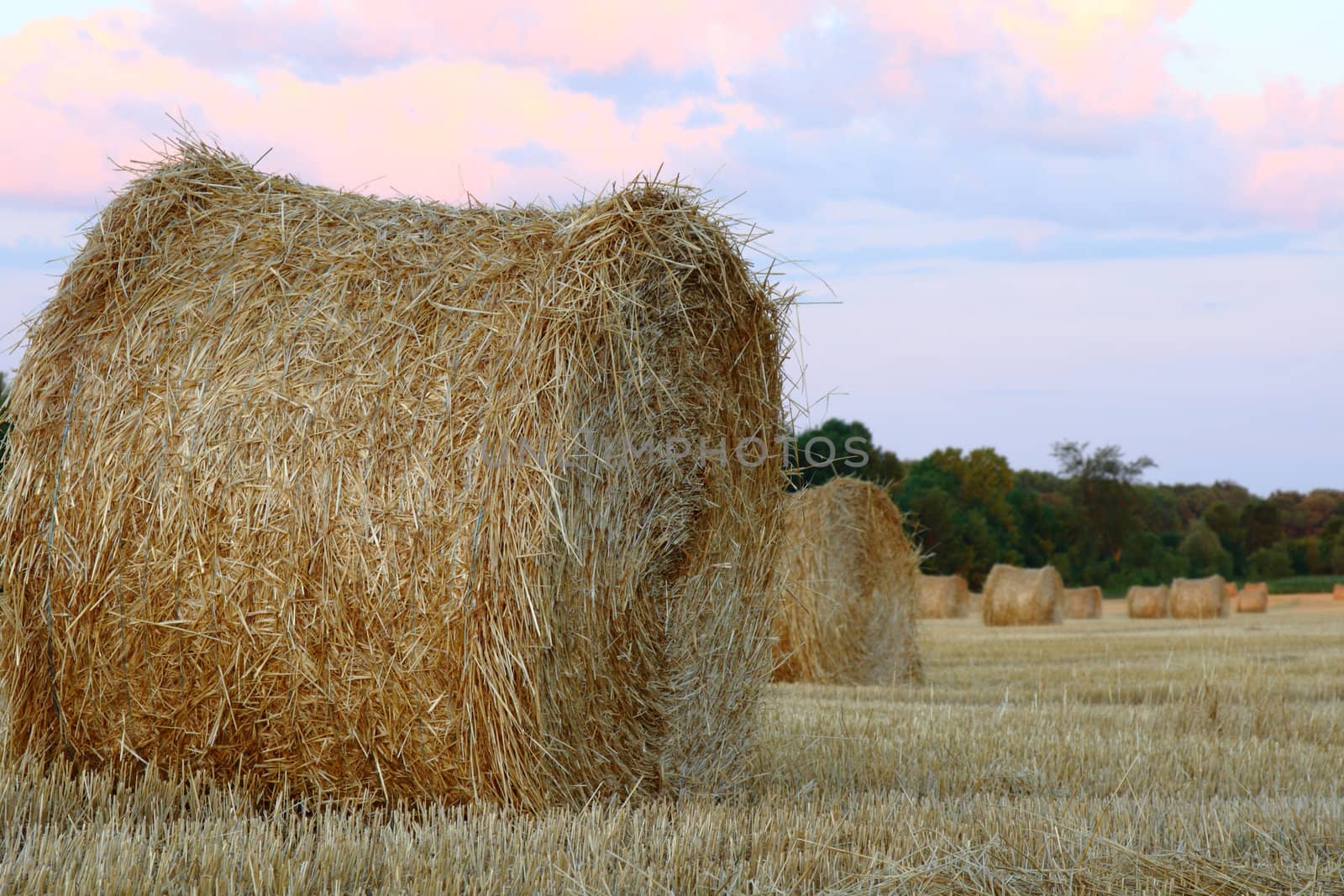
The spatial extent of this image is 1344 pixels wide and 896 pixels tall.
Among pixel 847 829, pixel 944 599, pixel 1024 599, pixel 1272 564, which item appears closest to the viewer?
pixel 847 829

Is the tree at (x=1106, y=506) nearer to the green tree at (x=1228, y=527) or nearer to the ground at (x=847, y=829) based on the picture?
the green tree at (x=1228, y=527)

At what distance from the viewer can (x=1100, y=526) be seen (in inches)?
1964

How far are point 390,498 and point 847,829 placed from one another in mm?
1839

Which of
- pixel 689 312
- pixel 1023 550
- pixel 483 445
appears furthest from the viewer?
pixel 1023 550

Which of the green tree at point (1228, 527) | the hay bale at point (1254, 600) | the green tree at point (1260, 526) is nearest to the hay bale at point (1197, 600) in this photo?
the hay bale at point (1254, 600)

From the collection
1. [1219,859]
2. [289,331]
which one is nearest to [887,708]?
[1219,859]

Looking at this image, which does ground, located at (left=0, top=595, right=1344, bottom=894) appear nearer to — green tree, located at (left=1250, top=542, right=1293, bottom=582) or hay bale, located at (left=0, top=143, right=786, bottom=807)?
hay bale, located at (left=0, top=143, right=786, bottom=807)

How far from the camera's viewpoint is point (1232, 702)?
817 centimetres

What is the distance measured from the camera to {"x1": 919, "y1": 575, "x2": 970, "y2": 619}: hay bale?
1056 inches

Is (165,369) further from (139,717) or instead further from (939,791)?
(939,791)

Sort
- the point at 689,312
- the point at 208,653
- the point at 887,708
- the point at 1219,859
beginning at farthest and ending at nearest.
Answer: the point at 887,708 → the point at 689,312 → the point at 208,653 → the point at 1219,859

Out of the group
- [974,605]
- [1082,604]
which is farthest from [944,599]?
[974,605]

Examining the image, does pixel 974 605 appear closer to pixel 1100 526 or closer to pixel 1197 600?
pixel 1197 600

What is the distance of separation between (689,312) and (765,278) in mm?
414
